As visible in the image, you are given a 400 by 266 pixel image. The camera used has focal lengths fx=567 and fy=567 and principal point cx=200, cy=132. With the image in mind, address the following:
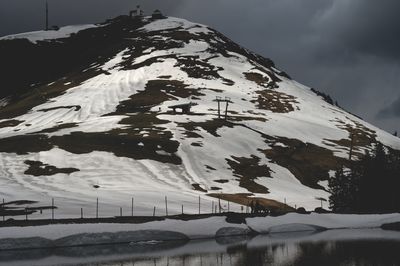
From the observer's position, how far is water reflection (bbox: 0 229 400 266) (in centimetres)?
5407

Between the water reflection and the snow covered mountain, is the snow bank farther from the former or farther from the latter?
the snow covered mountain

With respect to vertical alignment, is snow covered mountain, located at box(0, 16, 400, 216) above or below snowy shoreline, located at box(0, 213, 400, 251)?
above

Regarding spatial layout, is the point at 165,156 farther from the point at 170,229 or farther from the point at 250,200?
the point at 170,229

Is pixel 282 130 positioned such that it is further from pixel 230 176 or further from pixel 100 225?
pixel 100 225

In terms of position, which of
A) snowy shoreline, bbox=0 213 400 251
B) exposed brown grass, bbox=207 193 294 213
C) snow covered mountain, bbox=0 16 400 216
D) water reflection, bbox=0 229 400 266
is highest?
snow covered mountain, bbox=0 16 400 216

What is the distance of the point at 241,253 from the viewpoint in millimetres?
60250

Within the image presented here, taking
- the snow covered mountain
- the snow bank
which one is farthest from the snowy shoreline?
the snow covered mountain

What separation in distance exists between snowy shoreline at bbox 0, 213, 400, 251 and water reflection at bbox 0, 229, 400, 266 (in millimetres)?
1504

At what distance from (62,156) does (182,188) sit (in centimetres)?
3096

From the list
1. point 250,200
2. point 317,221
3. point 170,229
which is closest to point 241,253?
point 170,229

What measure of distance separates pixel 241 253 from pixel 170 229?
54.3ft

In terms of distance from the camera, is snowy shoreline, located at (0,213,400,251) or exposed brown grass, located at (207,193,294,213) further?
exposed brown grass, located at (207,193,294,213)

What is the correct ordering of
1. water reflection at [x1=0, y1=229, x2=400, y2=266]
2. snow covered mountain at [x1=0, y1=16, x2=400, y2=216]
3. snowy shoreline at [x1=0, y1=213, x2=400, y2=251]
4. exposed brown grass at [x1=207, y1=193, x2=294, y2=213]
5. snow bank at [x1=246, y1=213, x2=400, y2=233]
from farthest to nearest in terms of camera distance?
snow covered mountain at [x1=0, y1=16, x2=400, y2=216] < exposed brown grass at [x1=207, y1=193, x2=294, y2=213] < snow bank at [x1=246, y1=213, x2=400, y2=233] < snowy shoreline at [x1=0, y1=213, x2=400, y2=251] < water reflection at [x1=0, y1=229, x2=400, y2=266]

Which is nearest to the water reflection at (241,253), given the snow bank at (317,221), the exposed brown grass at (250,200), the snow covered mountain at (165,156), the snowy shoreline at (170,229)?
the snowy shoreline at (170,229)
